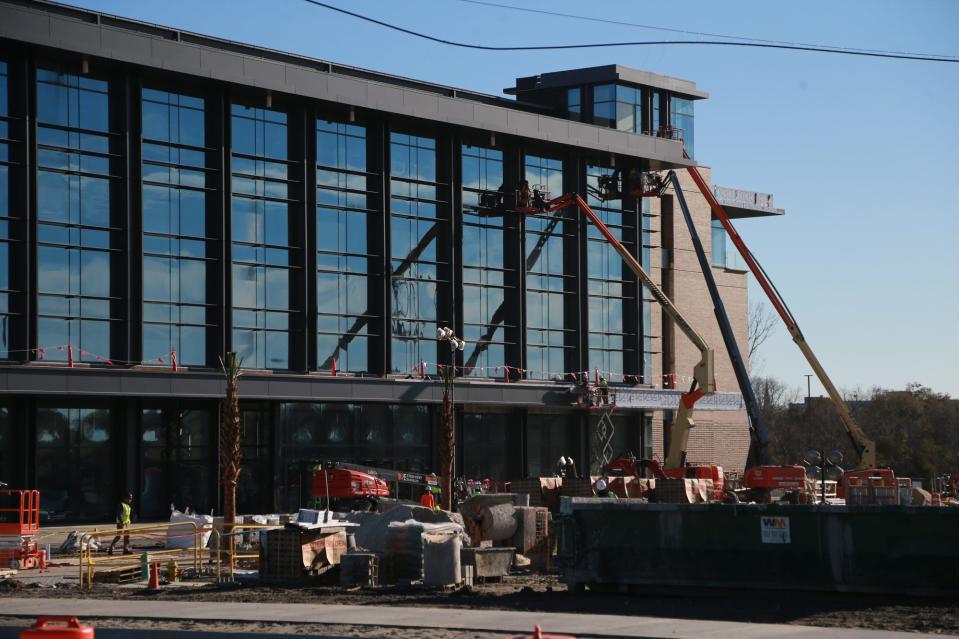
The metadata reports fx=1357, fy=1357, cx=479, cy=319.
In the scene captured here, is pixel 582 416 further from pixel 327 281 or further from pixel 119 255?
pixel 119 255

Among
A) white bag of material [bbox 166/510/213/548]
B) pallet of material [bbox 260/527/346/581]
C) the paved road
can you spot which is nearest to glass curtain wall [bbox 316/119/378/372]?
white bag of material [bbox 166/510/213/548]

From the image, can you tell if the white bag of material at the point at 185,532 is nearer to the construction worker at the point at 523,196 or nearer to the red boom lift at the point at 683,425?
the red boom lift at the point at 683,425

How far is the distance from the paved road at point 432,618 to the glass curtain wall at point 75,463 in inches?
1008

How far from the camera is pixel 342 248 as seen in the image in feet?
187

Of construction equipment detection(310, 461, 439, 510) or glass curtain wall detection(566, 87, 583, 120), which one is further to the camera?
glass curtain wall detection(566, 87, 583, 120)

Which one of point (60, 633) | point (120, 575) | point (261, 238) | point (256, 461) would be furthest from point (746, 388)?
point (60, 633)

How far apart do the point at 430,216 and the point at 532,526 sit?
31.8 m

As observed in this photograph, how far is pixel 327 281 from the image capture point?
5619 centimetres

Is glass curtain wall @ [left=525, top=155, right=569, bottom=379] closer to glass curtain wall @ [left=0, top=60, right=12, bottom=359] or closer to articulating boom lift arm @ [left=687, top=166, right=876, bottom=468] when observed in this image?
articulating boom lift arm @ [left=687, top=166, right=876, bottom=468]

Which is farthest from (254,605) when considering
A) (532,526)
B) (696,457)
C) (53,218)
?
(696,457)

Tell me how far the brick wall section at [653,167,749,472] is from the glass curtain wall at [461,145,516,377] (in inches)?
477

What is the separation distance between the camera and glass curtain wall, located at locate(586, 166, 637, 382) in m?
66.6

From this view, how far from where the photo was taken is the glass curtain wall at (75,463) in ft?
161

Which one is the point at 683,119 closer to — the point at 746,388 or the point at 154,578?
the point at 746,388
